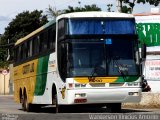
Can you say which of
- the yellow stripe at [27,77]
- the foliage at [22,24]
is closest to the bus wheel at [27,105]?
the yellow stripe at [27,77]

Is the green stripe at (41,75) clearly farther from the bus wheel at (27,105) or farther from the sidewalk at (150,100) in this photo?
the sidewalk at (150,100)

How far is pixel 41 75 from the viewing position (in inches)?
896

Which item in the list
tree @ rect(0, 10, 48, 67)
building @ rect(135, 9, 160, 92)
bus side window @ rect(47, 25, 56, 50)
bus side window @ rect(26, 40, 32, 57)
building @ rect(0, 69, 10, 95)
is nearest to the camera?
bus side window @ rect(47, 25, 56, 50)

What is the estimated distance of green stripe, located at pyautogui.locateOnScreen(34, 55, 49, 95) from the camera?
2195 centimetres

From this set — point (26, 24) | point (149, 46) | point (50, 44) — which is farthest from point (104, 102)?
point (26, 24)

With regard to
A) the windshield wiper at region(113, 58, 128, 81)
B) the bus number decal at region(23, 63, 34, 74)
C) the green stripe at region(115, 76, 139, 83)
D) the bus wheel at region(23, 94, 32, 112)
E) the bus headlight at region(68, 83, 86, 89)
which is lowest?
the bus wheel at region(23, 94, 32, 112)

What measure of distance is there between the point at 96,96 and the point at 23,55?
877 cm

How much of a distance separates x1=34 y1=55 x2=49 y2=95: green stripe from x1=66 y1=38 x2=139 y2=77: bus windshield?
9.23ft

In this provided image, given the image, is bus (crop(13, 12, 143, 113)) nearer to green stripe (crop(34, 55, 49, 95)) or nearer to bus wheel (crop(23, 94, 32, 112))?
green stripe (crop(34, 55, 49, 95))

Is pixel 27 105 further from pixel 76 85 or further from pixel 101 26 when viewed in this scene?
pixel 101 26

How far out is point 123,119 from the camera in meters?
12.1

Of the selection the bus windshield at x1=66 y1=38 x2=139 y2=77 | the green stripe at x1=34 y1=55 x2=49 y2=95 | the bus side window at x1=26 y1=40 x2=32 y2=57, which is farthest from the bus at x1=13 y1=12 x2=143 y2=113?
the bus side window at x1=26 y1=40 x2=32 y2=57

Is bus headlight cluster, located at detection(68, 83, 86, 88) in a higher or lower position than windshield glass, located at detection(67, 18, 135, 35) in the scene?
lower

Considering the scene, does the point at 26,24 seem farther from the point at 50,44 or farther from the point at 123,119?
the point at 123,119
